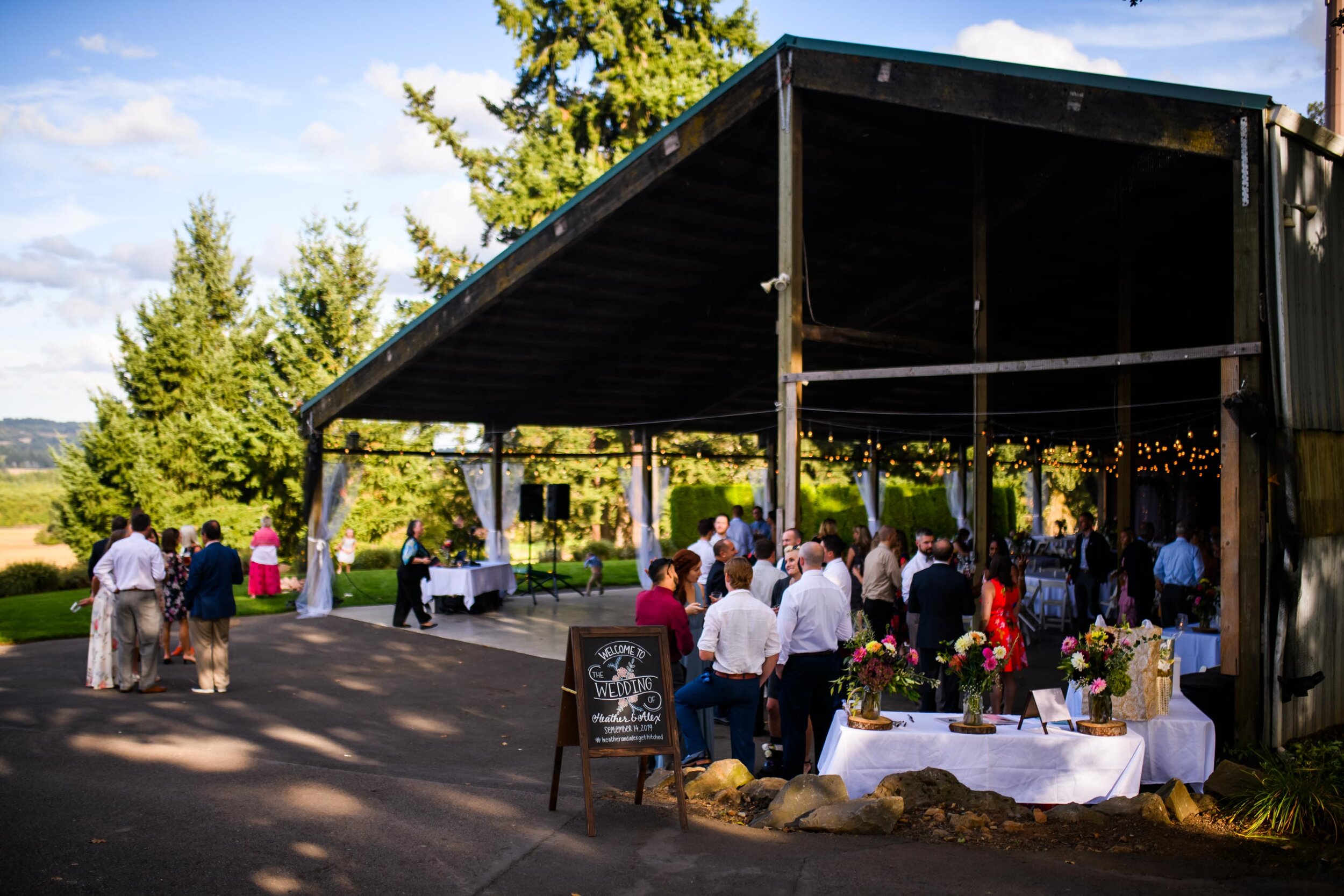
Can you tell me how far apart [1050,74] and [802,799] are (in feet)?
17.1

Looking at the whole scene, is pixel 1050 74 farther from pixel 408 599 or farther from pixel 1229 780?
pixel 408 599

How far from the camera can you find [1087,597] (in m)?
11.6

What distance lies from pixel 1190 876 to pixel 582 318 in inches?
416

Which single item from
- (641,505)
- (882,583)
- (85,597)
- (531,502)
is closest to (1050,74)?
→ (882,583)

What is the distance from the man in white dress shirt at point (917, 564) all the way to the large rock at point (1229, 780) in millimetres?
2754

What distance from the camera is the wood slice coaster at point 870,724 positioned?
216 inches

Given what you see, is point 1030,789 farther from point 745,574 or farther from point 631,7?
point 631,7

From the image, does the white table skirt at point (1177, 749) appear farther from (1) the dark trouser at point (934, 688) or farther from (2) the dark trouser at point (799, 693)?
(2) the dark trouser at point (799, 693)

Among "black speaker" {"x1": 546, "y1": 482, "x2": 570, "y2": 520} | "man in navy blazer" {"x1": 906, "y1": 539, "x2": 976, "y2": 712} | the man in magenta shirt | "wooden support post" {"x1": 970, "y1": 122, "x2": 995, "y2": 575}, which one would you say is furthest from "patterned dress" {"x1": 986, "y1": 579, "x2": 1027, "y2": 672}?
"black speaker" {"x1": 546, "y1": 482, "x2": 570, "y2": 520}

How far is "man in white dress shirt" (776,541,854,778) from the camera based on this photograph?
19.8 feet

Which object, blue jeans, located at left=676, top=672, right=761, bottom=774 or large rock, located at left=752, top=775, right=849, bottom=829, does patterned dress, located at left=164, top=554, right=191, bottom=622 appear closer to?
blue jeans, located at left=676, top=672, right=761, bottom=774

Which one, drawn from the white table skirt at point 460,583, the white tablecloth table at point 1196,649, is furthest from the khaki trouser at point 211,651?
the white tablecloth table at point 1196,649

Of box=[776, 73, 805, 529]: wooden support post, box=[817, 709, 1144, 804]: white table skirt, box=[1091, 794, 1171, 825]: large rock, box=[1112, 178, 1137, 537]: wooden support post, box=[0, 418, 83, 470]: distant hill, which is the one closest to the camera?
box=[1091, 794, 1171, 825]: large rock

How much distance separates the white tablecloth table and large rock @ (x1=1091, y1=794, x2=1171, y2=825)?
11.5ft
